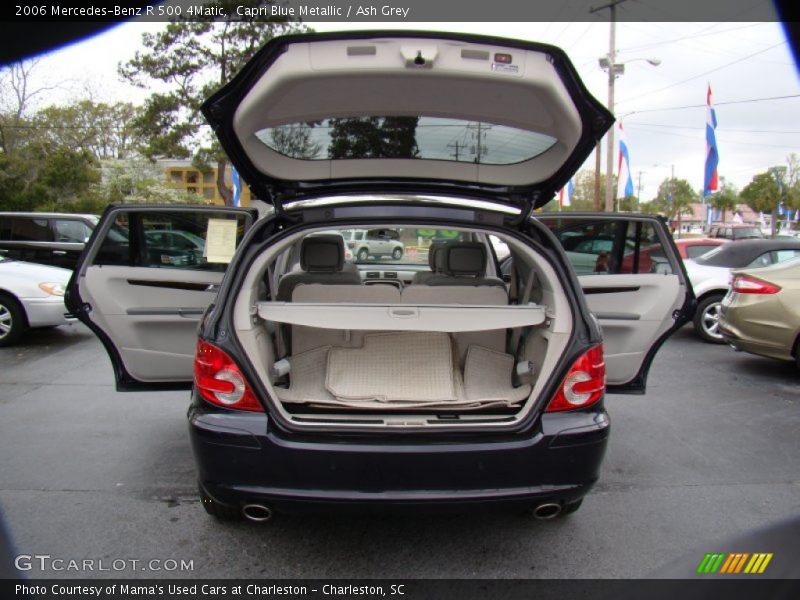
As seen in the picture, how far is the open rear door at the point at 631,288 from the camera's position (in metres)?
3.83

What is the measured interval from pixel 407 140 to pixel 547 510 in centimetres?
186

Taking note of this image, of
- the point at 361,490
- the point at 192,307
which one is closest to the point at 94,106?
the point at 192,307

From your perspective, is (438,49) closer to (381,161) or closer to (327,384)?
(381,161)

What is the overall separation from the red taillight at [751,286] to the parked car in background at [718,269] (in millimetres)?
1612

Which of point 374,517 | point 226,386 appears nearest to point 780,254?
point 374,517

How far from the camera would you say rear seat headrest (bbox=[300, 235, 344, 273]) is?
161 inches

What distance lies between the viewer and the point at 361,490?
93.7 inches

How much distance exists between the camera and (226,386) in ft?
8.23

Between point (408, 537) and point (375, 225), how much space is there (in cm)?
163

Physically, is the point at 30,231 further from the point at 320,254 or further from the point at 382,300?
the point at 382,300

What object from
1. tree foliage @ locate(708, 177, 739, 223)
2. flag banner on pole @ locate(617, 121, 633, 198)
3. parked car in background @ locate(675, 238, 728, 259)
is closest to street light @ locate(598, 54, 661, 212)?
flag banner on pole @ locate(617, 121, 633, 198)

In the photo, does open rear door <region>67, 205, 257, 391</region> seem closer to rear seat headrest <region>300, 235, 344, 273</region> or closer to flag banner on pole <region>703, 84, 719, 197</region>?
rear seat headrest <region>300, 235, 344, 273</region>

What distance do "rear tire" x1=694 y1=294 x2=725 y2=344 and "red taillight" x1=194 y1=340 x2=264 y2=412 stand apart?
7.32m

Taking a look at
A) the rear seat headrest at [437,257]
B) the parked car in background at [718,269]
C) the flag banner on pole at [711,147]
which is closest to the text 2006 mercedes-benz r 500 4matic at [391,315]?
the rear seat headrest at [437,257]
